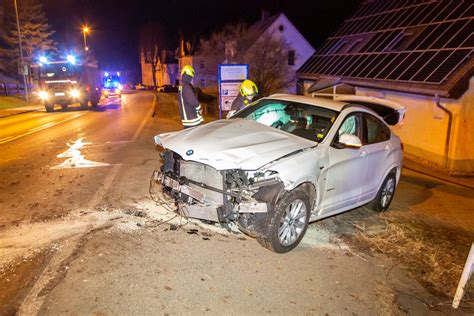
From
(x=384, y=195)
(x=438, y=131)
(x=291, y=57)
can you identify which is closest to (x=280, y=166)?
(x=384, y=195)

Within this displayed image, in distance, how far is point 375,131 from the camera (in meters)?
6.52

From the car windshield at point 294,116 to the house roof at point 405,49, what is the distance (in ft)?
18.6

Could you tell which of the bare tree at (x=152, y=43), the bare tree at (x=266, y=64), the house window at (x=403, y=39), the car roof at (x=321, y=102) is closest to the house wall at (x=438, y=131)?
the house window at (x=403, y=39)

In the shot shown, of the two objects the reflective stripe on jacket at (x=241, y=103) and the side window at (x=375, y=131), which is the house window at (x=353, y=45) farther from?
the side window at (x=375, y=131)

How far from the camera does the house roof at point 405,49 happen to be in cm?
1075

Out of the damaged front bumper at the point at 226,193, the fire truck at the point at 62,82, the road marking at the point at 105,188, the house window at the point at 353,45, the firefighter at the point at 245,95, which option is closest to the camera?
the damaged front bumper at the point at 226,193

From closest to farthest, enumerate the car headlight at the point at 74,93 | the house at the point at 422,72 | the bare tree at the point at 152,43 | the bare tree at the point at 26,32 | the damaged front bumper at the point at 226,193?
the damaged front bumper at the point at 226,193 < the house at the point at 422,72 < the car headlight at the point at 74,93 < the bare tree at the point at 26,32 < the bare tree at the point at 152,43

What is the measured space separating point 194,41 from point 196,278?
2264 inches

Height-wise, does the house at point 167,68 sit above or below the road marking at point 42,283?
above

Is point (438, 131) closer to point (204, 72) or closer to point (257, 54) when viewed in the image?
point (257, 54)

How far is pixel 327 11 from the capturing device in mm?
45250

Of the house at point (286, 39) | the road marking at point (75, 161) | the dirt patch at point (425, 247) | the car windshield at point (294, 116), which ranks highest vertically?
the house at point (286, 39)

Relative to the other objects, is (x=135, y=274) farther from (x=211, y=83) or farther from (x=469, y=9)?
(x=211, y=83)

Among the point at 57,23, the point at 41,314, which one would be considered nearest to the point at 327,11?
the point at 57,23
